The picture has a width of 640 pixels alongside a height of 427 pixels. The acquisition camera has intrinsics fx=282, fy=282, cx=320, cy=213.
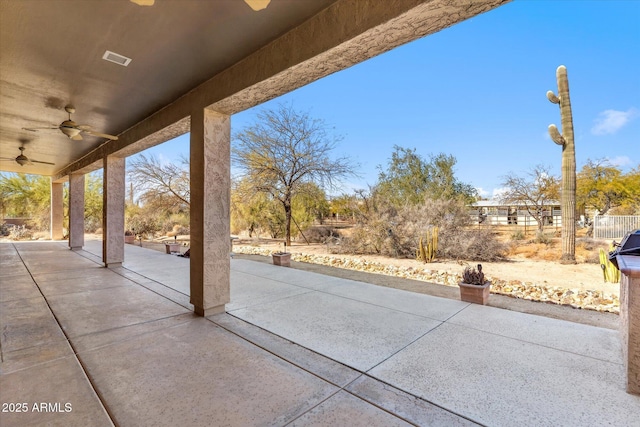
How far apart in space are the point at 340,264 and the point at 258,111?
811 centimetres

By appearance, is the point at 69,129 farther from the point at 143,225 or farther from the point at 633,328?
the point at 143,225

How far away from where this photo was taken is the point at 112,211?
6070 mm

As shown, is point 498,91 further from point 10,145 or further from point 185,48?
point 10,145

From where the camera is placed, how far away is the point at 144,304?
143 inches

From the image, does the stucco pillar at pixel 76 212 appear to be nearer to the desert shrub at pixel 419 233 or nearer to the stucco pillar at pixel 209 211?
the stucco pillar at pixel 209 211

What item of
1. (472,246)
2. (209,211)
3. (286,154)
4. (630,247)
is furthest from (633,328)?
(286,154)

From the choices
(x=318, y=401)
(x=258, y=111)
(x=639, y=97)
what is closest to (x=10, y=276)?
(x=318, y=401)

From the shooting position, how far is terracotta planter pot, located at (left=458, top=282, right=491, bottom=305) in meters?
3.71

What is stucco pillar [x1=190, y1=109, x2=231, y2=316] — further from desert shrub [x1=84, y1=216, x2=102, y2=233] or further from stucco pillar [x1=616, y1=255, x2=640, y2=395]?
desert shrub [x1=84, y1=216, x2=102, y2=233]

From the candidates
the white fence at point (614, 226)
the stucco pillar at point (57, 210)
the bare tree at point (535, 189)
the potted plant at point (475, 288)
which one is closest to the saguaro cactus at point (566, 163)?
the white fence at point (614, 226)

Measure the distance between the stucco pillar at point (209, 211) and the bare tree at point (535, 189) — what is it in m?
17.3

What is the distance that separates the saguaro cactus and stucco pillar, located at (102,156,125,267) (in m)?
11.6

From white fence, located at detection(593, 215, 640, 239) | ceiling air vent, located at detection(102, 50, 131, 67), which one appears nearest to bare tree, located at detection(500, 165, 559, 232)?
white fence, located at detection(593, 215, 640, 239)

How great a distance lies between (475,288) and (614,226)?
1358 centimetres
